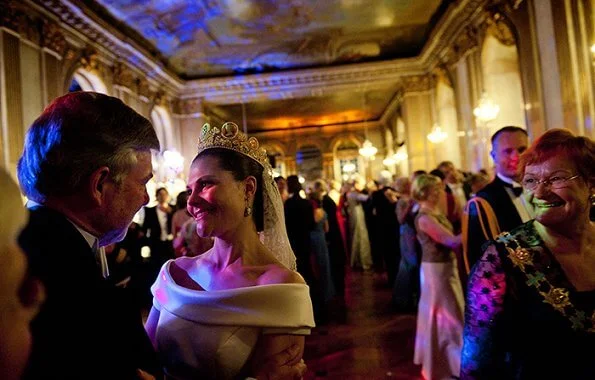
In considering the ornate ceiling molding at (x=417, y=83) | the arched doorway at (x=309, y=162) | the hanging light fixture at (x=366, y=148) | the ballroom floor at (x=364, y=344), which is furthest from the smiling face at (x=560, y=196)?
the arched doorway at (x=309, y=162)

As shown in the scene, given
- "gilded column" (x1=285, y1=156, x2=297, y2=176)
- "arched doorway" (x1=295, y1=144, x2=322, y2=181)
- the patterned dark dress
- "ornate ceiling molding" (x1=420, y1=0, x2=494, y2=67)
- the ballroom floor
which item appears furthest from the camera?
"arched doorway" (x1=295, y1=144, x2=322, y2=181)

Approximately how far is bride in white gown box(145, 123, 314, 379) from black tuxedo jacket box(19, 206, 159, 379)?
13.7 inches

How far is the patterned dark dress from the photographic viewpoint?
1466 millimetres

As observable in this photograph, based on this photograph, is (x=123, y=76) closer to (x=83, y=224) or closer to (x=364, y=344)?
(x=364, y=344)

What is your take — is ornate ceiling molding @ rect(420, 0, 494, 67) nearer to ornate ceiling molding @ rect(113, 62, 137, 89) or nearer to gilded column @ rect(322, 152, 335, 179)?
ornate ceiling molding @ rect(113, 62, 137, 89)

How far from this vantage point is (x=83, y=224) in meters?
1.02

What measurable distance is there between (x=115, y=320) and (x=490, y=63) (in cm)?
945

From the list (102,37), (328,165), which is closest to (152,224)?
(102,37)

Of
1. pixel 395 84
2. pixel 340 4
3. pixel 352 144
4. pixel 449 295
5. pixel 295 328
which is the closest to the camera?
pixel 295 328

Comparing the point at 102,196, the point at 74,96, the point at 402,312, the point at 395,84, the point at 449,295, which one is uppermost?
the point at 395,84

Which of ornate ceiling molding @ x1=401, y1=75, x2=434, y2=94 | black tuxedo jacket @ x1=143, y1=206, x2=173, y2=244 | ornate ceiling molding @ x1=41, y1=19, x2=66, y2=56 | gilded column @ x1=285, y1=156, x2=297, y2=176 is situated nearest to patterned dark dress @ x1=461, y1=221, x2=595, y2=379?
black tuxedo jacket @ x1=143, y1=206, x2=173, y2=244

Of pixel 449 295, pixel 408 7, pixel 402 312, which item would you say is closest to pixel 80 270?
pixel 449 295

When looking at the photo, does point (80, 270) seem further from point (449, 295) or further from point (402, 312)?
point (402, 312)

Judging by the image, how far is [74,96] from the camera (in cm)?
104
